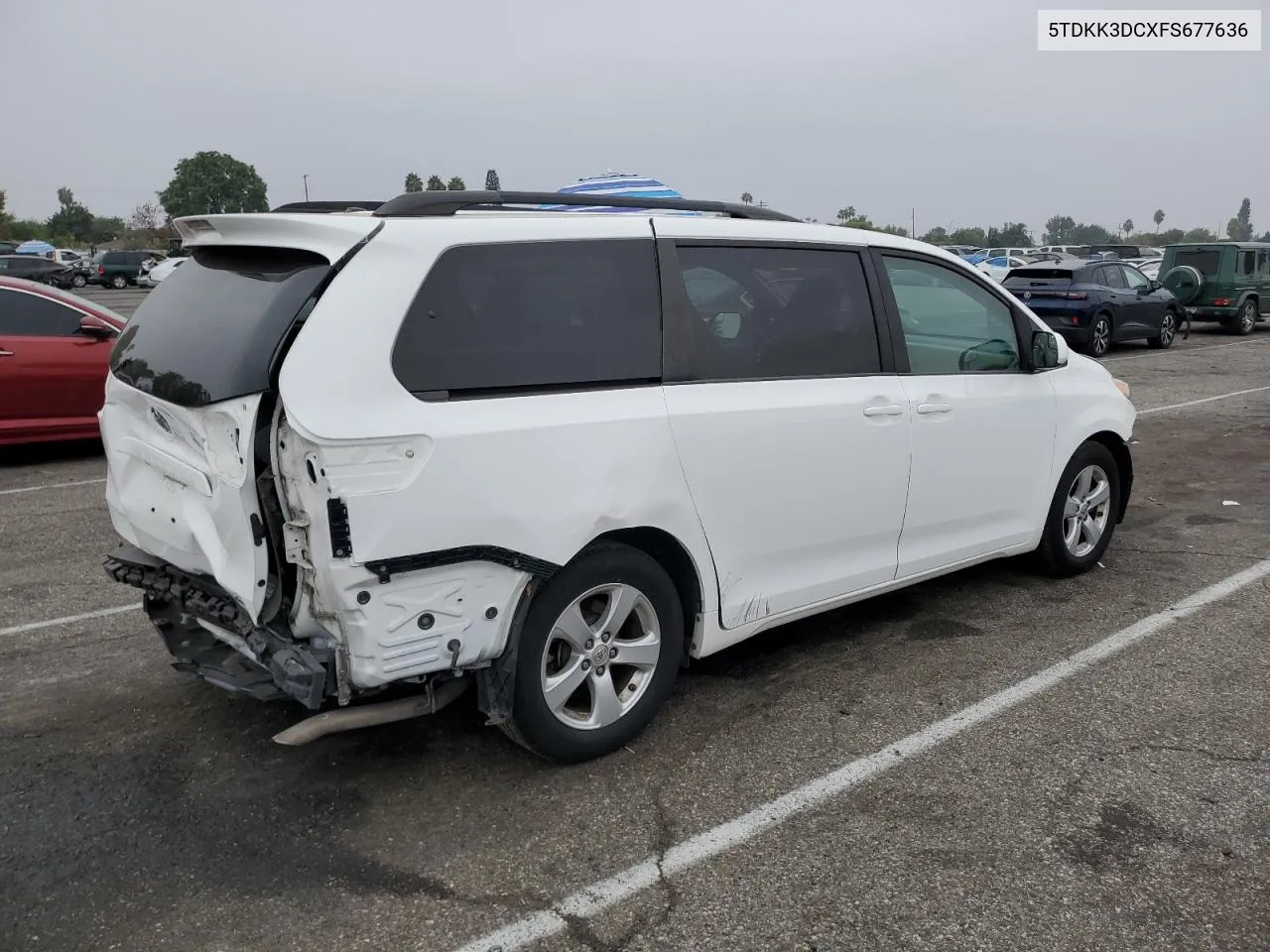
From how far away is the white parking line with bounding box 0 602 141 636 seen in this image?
16.0ft

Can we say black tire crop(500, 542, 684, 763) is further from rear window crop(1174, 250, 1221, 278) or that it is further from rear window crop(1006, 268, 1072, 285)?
rear window crop(1174, 250, 1221, 278)

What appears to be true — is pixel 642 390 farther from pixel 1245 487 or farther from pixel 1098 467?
pixel 1245 487

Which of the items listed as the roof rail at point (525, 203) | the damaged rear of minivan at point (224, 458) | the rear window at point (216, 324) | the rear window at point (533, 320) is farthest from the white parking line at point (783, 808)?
the roof rail at point (525, 203)

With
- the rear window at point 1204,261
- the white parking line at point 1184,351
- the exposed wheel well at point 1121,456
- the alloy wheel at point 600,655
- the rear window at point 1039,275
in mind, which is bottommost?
the white parking line at point 1184,351

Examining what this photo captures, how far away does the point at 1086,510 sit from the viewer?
5.50 meters

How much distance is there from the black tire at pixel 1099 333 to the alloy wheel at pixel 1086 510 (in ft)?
40.9

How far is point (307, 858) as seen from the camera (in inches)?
120

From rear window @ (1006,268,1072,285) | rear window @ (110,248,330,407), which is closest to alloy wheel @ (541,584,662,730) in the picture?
rear window @ (110,248,330,407)

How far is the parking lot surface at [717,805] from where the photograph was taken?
109 inches

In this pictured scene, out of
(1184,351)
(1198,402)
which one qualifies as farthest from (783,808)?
(1184,351)

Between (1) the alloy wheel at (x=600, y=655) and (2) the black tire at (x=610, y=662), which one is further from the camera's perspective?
(1) the alloy wheel at (x=600, y=655)

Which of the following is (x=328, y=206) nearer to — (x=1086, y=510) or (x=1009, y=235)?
(x=1086, y=510)

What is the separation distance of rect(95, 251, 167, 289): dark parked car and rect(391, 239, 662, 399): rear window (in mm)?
42668

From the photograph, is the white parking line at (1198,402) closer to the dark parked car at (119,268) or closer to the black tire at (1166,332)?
the black tire at (1166,332)
